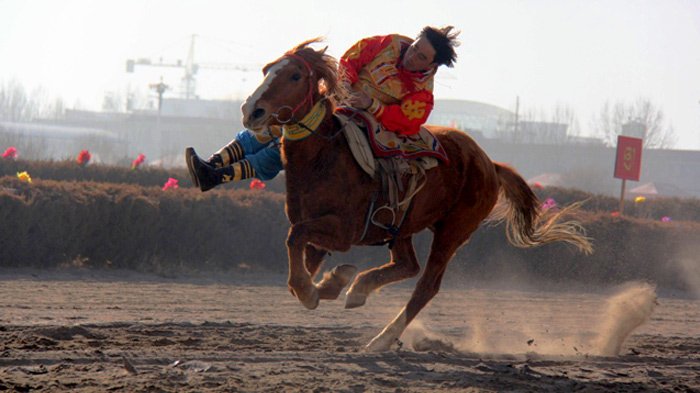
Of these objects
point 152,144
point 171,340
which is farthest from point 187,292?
point 152,144

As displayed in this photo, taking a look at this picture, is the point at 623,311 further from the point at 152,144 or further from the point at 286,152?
the point at 152,144

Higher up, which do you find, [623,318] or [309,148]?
[309,148]

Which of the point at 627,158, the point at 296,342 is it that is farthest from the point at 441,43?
the point at 627,158

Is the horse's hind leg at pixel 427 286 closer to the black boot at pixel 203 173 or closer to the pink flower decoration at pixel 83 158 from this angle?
the black boot at pixel 203 173

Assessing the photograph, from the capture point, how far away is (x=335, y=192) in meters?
6.80

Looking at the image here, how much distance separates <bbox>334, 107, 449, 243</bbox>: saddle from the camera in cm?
705

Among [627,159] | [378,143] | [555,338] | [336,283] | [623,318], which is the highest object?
[627,159]

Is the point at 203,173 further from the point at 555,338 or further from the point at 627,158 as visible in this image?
the point at 627,158

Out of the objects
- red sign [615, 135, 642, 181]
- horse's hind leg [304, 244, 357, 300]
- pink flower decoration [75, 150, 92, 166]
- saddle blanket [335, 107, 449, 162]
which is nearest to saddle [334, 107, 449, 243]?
saddle blanket [335, 107, 449, 162]

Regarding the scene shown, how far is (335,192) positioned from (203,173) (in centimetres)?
93

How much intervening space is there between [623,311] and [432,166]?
8.56ft

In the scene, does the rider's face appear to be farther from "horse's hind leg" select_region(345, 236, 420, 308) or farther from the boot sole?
the boot sole

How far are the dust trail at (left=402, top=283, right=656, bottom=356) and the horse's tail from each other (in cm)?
65

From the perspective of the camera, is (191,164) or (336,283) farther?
(336,283)
